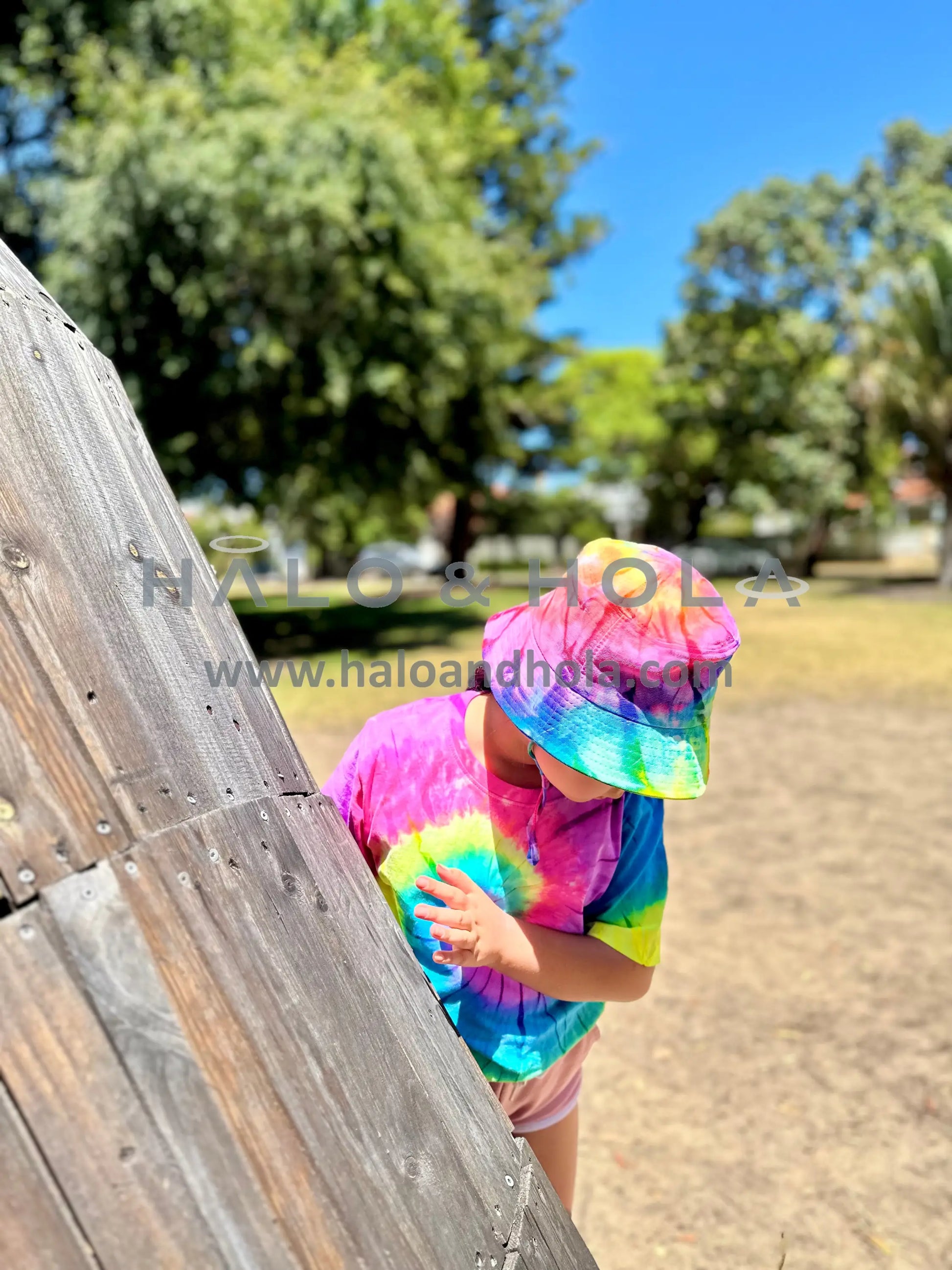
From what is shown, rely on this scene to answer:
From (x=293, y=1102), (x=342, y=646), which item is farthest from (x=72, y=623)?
(x=342, y=646)

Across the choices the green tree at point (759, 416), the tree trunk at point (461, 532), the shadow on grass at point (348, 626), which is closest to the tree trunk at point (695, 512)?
the green tree at point (759, 416)

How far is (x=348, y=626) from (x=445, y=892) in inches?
632

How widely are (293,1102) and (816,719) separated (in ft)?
29.3

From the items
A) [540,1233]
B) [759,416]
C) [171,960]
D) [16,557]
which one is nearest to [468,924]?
[540,1233]

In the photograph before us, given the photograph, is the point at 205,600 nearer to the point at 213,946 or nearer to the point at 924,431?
the point at 213,946

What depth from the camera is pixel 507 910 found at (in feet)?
5.11

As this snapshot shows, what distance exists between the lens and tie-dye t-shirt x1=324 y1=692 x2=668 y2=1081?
154cm

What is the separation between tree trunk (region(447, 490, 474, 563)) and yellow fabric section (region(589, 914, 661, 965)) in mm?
26884

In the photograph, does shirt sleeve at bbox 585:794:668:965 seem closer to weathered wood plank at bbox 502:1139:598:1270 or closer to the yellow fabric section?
the yellow fabric section

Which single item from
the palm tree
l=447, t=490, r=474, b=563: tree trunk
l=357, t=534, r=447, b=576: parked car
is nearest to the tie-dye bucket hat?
the palm tree

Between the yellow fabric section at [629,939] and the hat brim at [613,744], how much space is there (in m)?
0.29

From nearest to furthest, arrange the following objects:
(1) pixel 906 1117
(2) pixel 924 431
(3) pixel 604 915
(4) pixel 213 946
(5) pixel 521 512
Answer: (4) pixel 213 946 → (3) pixel 604 915 → (1) pixel 906 1117 → (2) pixel 924 431 → (5) pixel 521 512

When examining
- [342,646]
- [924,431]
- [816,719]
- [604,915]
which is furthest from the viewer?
[924,431]

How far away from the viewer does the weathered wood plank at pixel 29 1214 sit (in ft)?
2.85
